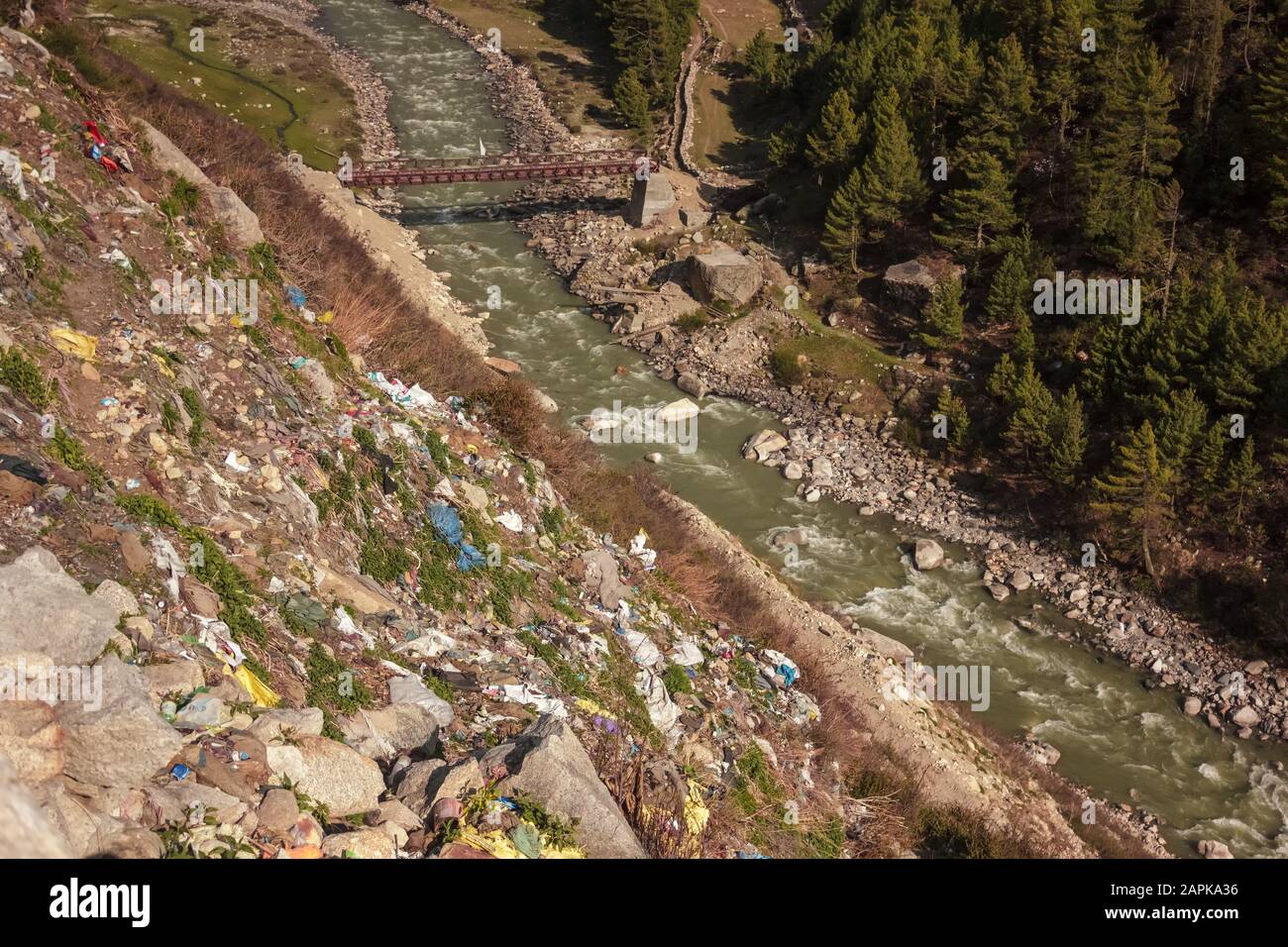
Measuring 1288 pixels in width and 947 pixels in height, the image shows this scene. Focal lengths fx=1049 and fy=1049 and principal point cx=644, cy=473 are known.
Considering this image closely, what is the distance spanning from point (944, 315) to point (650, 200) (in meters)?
14.9

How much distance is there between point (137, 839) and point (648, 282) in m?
36.5

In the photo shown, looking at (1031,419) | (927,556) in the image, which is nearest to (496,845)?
(927,556)

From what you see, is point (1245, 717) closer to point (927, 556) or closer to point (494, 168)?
point (927, 556)

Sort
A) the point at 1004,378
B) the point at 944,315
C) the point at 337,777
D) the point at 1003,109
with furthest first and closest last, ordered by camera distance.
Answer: the point at 1003,109 < the point at 944,315 < the point at 1004,378 < the point at 337,777

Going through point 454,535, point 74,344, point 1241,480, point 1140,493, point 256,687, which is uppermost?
point 74,344

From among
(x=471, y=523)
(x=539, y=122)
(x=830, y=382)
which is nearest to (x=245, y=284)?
(x=471, y=523)

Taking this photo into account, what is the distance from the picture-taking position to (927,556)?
30141 millimetres

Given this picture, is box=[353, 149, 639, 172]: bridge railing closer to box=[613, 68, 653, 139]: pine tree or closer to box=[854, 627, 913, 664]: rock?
box=[613, 68, 653, 139]: pine tree

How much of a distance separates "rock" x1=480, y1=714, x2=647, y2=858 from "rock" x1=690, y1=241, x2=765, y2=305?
31487 mm

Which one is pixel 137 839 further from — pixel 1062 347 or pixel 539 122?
pixel 539 122

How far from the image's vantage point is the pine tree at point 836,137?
41875 mm

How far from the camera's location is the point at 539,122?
183ft

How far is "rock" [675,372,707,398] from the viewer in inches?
1453

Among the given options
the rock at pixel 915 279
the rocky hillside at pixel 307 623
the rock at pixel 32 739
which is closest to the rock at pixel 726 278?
the rock at pixel 915 279
